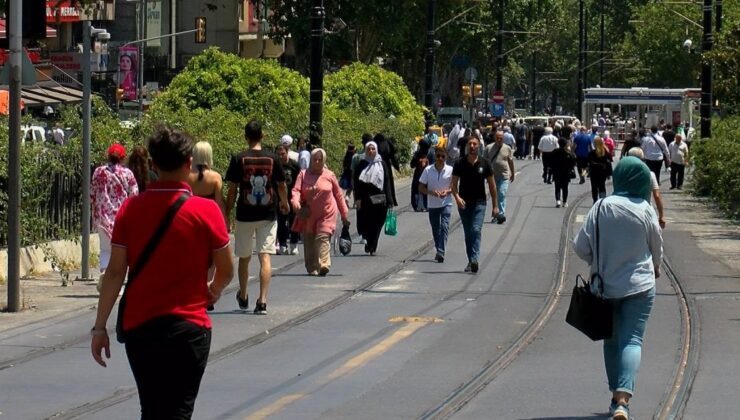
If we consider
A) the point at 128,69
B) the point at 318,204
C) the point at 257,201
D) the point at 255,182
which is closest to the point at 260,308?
the point at 257,201

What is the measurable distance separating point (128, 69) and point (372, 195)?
38093mm

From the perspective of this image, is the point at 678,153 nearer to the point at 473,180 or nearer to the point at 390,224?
the point at 390,224

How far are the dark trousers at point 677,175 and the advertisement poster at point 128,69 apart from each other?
23924 mm

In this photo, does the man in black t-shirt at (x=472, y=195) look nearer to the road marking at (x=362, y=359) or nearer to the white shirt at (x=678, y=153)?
the road marking at (x=362, y=359)

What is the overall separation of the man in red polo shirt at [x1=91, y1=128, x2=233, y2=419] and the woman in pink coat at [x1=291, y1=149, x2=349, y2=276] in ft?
35.6

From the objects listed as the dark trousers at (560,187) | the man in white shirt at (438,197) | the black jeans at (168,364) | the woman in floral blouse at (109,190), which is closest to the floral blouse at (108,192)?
the woman in floral blouse at (109,190)

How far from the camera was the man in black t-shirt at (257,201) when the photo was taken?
570 inches

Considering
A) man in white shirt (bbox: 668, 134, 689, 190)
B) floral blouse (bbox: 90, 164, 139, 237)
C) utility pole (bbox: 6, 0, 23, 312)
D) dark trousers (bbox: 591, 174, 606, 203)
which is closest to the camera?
utility pole (bbox: 6, 0, 23, 312)

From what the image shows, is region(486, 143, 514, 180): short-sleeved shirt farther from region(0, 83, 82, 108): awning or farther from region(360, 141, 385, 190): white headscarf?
region(0, 83, 82, 108): awning

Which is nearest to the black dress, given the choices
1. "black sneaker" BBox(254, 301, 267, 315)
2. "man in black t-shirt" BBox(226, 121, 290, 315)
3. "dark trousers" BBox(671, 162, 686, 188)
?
"man in black t-shirt" BBox(226, 121, 290, 315)

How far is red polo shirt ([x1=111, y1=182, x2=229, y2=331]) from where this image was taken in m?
6.55

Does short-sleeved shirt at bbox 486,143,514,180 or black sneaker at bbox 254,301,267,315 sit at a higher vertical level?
short-sleeved shirt at bbox 486,143,514,180

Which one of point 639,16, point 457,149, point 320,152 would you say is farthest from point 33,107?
point 639,16

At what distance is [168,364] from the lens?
6.51 metres
